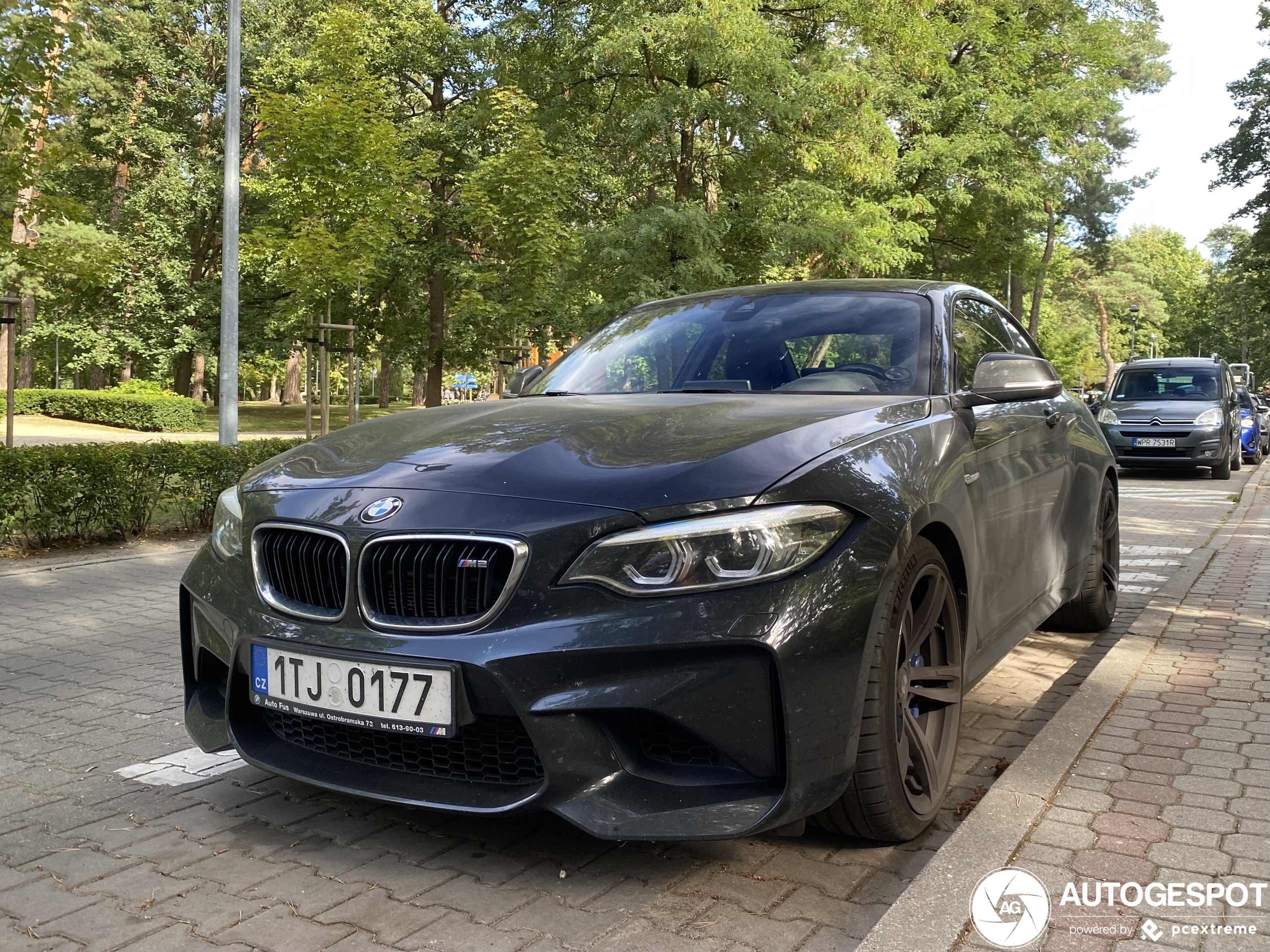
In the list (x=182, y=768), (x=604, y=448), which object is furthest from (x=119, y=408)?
(x=604, y=448)

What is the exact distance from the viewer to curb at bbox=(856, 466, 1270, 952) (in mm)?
2350

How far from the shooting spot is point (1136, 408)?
17.7 metres

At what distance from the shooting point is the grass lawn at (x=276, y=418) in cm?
3472

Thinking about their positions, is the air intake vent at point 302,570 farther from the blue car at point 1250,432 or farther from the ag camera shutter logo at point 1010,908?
the blue car at point 1250,432

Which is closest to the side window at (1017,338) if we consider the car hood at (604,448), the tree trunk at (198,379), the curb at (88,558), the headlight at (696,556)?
the car hood at (604,448)

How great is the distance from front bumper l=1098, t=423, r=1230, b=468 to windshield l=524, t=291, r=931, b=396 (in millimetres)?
14678

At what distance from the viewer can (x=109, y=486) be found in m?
8.94

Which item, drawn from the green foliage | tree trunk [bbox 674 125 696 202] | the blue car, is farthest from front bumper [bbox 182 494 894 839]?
the blue car

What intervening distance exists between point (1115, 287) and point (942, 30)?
41057 mm

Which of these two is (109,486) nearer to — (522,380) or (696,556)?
(522,380)

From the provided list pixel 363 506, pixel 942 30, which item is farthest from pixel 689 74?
pixel 363 506

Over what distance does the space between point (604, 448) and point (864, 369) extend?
1209mm

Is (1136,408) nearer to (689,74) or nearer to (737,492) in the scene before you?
(689,74)

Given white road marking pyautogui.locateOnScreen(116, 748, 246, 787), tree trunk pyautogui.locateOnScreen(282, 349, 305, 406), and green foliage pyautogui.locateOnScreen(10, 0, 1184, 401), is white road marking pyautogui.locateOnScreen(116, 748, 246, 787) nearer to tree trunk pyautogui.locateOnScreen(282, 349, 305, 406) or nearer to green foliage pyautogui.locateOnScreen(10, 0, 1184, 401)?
green foliage pyautogui.locateOnScreen(10, 0, 1184, 401)
